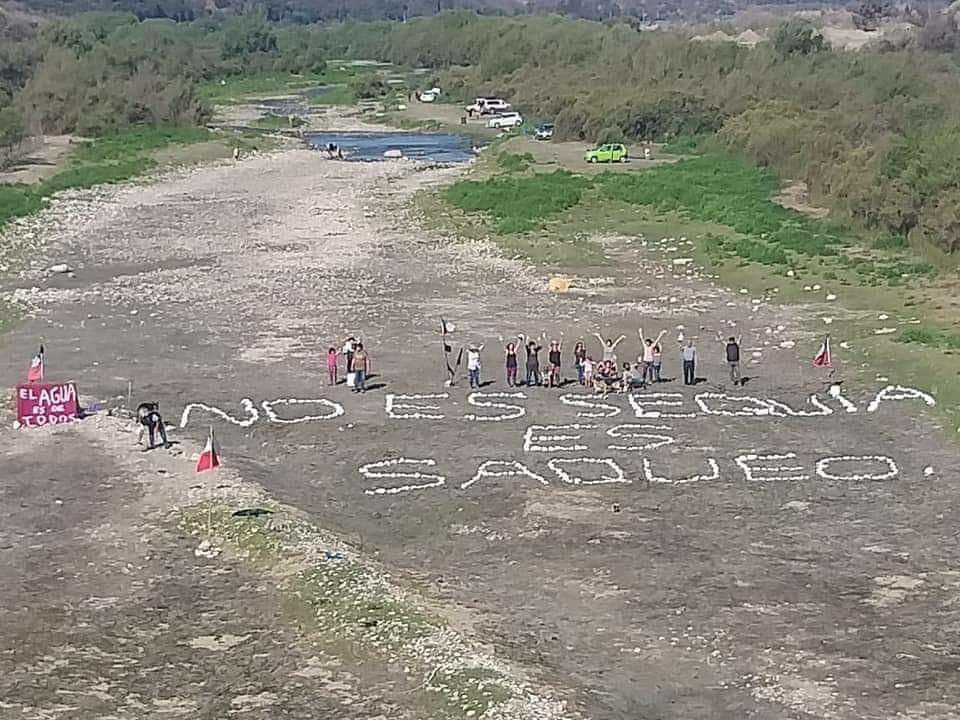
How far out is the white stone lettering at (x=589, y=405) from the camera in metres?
31.5

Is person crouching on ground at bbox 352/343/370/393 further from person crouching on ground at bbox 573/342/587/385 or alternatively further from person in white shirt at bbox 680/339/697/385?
person in white shirt at bbox 680/339/697/385

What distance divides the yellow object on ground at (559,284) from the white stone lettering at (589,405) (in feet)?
44.4

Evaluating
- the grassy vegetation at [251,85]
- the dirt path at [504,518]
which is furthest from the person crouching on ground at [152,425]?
the grassy vegetation at [251,85]

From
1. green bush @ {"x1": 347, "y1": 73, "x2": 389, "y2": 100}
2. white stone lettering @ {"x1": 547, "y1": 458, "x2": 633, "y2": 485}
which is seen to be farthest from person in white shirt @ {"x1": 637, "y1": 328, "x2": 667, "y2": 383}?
green bush @ {"x1": 347, "y1": 73, "x2": 389, "y2": 100}

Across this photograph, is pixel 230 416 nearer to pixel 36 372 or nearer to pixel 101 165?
pixel 36 372

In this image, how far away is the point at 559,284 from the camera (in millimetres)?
46781

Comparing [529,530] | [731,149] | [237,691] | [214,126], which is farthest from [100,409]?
[214,126]

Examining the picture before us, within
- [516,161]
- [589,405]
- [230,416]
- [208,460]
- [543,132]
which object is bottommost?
[543,132]

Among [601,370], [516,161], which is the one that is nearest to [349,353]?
[601,370]

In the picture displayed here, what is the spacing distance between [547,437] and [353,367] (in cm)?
577

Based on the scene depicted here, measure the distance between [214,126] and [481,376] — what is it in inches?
3146

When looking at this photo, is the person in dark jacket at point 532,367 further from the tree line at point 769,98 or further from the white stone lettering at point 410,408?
the tree line at point 769,98

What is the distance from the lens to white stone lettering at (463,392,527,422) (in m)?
31.3

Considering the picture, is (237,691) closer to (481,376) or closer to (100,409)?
(100,409)
